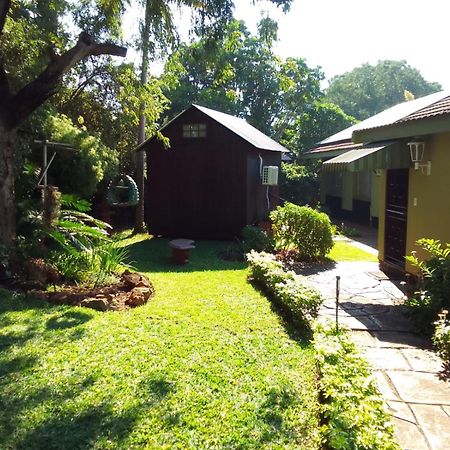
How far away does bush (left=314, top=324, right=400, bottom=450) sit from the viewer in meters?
3.37

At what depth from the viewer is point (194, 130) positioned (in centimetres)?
1504

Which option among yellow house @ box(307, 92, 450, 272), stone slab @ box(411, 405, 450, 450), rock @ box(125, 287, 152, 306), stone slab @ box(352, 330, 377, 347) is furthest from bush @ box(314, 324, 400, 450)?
yellow house @ box(307, 92, 450, 272)

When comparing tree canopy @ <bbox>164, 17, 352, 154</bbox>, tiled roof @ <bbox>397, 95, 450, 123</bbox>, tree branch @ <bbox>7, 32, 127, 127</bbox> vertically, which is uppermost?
tree canopy @ <bbox>164, 17, 352, 154</bbox>

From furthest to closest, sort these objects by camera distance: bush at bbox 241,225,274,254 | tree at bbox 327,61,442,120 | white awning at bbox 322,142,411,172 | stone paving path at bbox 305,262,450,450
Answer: tree at bbox 327,61,442,120
bush at bbox 241,225,274,254
white awning at bbox 322,142,411,172
stone paving path at bbox 305,262,450,450

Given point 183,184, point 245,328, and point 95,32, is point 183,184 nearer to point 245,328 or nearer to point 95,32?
point 95,32

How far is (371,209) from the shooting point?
19469mm

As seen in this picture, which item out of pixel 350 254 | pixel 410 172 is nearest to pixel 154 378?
pixel 410 172

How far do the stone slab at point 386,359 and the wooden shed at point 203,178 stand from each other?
30.3 ft

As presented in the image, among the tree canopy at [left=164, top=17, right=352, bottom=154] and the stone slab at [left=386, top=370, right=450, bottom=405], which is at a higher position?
the tree canopy at [left=164, top=17, right=352, bottom=154]

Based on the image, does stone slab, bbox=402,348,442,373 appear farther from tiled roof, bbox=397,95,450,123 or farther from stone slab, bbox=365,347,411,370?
tiled roof, bbox=397,95,450,123

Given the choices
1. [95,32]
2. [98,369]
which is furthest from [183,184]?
[98,369]

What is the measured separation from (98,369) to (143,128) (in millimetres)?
12906

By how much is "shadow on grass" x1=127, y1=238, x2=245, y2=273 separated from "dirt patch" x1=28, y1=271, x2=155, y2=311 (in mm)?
2464

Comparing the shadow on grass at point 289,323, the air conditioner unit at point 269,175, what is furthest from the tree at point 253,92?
Result: the shadow on grass at point 289,323
